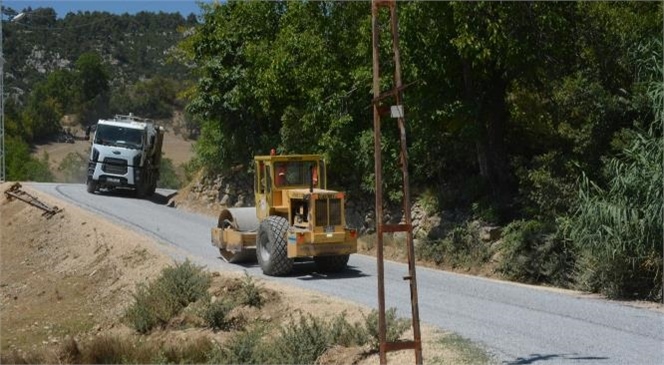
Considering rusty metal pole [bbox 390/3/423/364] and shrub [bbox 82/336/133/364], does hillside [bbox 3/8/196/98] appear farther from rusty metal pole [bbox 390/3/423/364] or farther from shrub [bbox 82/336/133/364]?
rusty metal pole [bbox 390/3/423/364]

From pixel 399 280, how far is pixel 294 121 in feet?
40.2

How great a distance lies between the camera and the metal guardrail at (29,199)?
2677 cm

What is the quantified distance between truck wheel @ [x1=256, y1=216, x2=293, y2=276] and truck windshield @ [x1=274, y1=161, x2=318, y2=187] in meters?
0.89

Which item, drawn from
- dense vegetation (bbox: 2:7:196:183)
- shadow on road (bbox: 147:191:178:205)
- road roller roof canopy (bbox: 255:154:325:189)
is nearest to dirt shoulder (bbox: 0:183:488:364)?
road roller roof canopy (bbox: 255:154:325:189)

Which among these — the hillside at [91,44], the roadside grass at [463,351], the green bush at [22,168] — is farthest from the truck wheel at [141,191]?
the hillside at [91,44]

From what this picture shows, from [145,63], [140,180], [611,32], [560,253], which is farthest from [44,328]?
[145,63]

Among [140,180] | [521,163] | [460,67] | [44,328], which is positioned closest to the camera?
[44,328]

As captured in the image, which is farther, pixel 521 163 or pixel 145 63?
pixel 145 63

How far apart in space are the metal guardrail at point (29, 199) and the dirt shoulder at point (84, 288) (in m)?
0.22

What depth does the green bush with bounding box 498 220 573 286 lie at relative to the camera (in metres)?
17.0

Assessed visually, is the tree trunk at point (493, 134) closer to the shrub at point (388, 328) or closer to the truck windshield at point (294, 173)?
the truck windshield at point (294, 173)

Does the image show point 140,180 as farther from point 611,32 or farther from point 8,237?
point 611,32

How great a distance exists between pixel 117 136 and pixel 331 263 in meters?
17.6

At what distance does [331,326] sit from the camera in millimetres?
10922
